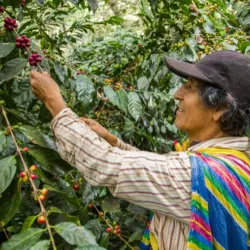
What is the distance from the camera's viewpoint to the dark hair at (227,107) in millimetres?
1512

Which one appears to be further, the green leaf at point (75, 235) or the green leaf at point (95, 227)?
the green leaf at point (95, 227)

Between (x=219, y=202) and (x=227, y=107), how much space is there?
0.37m

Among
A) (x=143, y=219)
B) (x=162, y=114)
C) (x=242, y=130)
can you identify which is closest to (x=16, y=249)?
(x=242, y=130)

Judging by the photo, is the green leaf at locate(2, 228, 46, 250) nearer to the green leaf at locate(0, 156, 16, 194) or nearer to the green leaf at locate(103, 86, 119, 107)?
the green leaf at locate(0, 156, 16, 194)

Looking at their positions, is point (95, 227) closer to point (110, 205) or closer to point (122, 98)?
point (110, 205)

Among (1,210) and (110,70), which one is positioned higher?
(1,210)

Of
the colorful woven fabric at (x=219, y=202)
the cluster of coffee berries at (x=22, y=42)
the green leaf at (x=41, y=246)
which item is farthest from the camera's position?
the cluster of coffee berries at (x=22, y=42)

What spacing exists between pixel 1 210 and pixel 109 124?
1296 mm

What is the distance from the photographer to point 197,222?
1318mm

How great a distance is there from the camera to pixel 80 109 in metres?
1.95

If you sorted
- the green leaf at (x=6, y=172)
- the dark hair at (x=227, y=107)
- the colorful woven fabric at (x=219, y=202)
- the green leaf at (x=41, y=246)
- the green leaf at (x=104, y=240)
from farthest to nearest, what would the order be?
the green leaf at (x=104, y=240), the dark hair at (x=227, y=107), the colorful woven fabric at (x=219, y=202), the green leaf at (x=6, y=172), the green leaf at (x=41, y=246)

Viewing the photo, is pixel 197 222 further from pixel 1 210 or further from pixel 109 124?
pixel 109 124

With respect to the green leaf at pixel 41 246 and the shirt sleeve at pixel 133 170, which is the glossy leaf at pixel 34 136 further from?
the green leaf at pixel 41 246

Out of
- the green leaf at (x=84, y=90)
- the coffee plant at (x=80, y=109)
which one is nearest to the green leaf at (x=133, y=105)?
the coffee plant at (x=80, y=109)
